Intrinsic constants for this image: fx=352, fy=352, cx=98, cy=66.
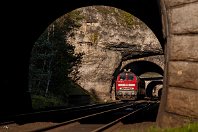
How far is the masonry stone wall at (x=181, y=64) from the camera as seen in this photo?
6016 mm

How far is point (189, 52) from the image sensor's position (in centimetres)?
609

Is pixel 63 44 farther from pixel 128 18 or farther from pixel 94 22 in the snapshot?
pixel 128 18

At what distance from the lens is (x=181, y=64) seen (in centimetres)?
617

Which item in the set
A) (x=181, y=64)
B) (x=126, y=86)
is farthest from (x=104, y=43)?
(x=181, y=64)

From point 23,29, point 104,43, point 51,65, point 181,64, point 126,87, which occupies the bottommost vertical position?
point 126,87

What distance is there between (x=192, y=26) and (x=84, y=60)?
88.9 feet

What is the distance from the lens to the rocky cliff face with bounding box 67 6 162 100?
32688 mm

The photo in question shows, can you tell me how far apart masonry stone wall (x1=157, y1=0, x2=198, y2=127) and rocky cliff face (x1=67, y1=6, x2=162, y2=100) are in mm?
25946

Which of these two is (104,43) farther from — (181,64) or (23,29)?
(181,64)

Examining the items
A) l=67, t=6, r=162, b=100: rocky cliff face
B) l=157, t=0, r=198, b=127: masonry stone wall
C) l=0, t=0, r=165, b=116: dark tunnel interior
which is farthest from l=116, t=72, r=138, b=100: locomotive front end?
l=157, t=0, r=198, b=127: masonry stone wall

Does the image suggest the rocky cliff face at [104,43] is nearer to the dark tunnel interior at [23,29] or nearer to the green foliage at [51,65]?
the green foliage at [51,65]

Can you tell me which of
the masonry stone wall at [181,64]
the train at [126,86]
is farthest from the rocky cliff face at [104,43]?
the masonry stone wall at [181,64]

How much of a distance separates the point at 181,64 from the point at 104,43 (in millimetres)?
26863

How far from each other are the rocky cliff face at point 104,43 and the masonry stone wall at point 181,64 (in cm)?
2595
